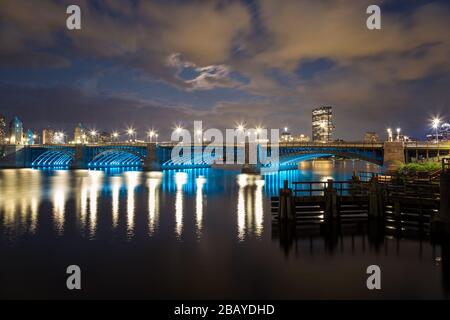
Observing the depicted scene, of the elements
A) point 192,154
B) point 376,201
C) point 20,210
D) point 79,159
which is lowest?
point 20,210

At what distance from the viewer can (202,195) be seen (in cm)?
5888

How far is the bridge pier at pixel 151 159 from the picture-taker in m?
123

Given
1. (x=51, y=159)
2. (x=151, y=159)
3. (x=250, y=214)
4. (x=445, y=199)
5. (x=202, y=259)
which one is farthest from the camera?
(x=51, y=159)

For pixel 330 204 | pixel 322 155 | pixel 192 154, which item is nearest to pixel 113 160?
pixel 192 154

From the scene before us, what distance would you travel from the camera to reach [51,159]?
169m

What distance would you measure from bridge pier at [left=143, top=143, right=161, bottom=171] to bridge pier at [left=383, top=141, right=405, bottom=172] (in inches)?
3096

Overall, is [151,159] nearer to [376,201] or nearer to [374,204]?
[374,204]

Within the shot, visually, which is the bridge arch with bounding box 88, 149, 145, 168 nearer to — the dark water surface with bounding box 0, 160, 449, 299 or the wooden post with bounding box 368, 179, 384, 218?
the dark water surface with bounding box 0, 160, 449, 299

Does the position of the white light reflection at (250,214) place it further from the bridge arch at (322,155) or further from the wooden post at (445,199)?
the bridge arch at (322,155)

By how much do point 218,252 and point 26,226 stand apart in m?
20.9

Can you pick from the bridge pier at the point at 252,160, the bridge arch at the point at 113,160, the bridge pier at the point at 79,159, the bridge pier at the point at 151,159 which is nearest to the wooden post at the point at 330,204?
the bridge pier at the point at 252,160

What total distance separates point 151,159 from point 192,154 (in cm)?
1481
